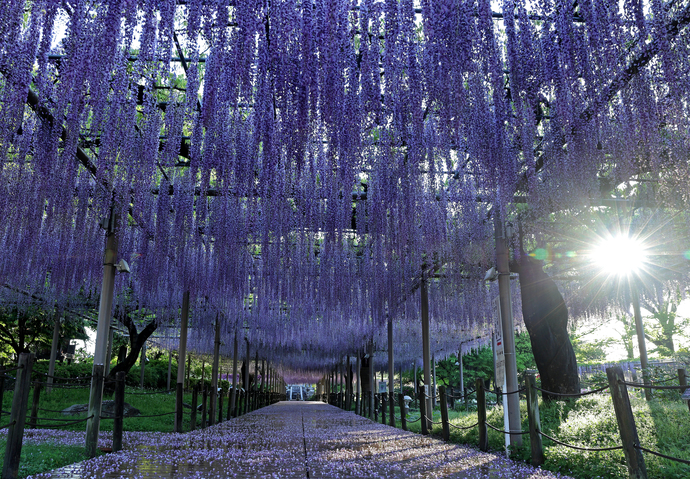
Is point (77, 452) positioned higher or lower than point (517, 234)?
lower

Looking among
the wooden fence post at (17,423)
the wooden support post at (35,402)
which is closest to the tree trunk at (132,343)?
the wooden support post at (35,402)

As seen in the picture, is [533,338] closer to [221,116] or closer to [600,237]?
[600,237]

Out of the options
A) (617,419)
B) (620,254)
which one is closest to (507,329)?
(617,419)

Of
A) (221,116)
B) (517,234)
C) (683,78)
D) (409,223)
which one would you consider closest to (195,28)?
(221,116)

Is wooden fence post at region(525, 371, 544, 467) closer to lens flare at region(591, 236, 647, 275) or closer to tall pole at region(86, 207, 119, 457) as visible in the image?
tall pole at region(86, 207, 119, 457)

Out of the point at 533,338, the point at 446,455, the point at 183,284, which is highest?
the point at 183,284

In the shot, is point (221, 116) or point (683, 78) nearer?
point (683, 78)

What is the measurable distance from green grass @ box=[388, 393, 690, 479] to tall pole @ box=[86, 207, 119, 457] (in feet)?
18.5

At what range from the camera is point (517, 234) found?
10.1m

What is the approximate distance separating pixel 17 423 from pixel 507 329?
6095 mm

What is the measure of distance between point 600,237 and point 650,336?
78.2ft

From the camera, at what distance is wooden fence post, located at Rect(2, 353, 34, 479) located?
4387 millimetres

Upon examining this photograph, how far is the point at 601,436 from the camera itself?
227 inches

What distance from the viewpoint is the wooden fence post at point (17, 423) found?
4.39 metres
